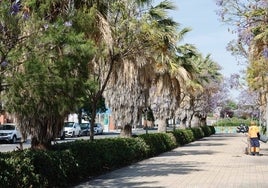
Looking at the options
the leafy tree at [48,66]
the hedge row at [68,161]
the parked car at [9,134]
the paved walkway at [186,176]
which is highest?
the leafy tree at [48,66]

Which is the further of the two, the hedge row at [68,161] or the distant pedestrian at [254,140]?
the distant pedestrian at [254,140]

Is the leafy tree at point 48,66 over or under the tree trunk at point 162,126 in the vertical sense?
over

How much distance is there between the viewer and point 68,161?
12180mm

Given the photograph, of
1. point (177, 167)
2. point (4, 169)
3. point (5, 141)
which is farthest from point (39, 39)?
point (5, 141)

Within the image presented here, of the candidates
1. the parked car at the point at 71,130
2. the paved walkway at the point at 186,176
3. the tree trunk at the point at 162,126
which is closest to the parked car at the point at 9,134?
the tree trunk at the point at 162,126

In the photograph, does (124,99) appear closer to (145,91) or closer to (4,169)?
(145,91)

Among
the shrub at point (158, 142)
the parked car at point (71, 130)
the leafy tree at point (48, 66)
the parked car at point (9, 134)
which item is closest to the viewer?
the leafy tree at point (48, 66)

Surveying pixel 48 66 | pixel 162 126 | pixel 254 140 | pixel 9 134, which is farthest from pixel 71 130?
pixel 48 66

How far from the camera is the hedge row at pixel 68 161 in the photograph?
9609 mm

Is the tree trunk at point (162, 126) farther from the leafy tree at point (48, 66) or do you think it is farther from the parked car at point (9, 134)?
the leafy tree at point (48, 66)

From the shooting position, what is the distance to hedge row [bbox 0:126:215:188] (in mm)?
9609

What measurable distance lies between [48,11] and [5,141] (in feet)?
91.9

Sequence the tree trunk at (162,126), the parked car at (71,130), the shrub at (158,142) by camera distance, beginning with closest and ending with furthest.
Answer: the shrub at (158,142)
the tree trunk at (162,126)
the parked car at (71,130)

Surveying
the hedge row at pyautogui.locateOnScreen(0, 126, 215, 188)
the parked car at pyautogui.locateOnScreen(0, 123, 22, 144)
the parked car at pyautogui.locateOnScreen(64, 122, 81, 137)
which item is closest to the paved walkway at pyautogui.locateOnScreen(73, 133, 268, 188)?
the hedge row at pyautogui.locateOnScreen(0, 126, 215, 188)
